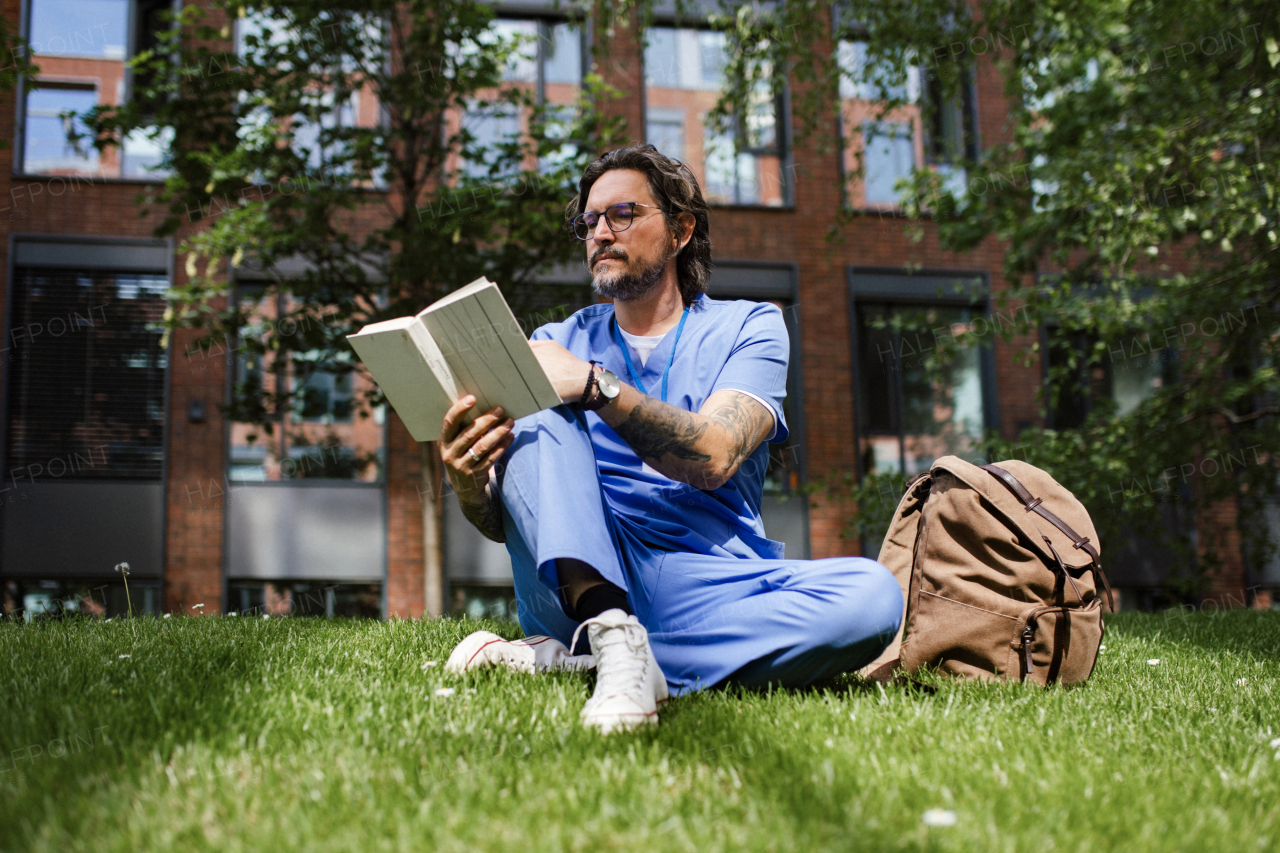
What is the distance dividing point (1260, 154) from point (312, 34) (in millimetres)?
7838

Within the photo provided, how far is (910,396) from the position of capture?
13445mm

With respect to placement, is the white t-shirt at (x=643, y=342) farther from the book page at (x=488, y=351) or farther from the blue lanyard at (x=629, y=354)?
the book page at (x=488, y=351)

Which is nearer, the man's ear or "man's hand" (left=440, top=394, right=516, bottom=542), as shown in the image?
"man's hand" (left=440, top=394, right=516, bottom=542)

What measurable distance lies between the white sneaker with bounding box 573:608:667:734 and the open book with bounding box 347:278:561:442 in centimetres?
58

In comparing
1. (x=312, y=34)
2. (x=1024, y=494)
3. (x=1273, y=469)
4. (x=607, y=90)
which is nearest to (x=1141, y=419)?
(x=1273, y=469)

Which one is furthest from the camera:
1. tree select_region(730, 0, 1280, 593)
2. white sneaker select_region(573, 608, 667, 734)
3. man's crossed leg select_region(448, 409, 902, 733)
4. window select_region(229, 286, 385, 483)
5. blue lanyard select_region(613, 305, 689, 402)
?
window select_region(229, 286, 385, 483)

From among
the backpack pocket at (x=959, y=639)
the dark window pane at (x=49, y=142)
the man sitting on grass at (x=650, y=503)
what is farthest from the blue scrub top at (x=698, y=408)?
the dark window pane at (x=49, y=142)

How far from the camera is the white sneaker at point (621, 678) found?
222 cm

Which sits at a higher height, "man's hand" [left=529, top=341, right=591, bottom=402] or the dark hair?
the dark hair

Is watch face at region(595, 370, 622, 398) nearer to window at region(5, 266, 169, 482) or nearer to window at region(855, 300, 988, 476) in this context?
window at region(5, 266, 169, 482)

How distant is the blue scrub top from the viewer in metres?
2.83

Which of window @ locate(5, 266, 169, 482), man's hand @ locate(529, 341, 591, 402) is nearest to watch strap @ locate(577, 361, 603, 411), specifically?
man's hand @ locate(529, 341, 591, 402)

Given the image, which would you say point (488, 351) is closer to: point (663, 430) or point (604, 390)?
point (604, 390)

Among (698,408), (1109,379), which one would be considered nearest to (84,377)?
(698,408)
